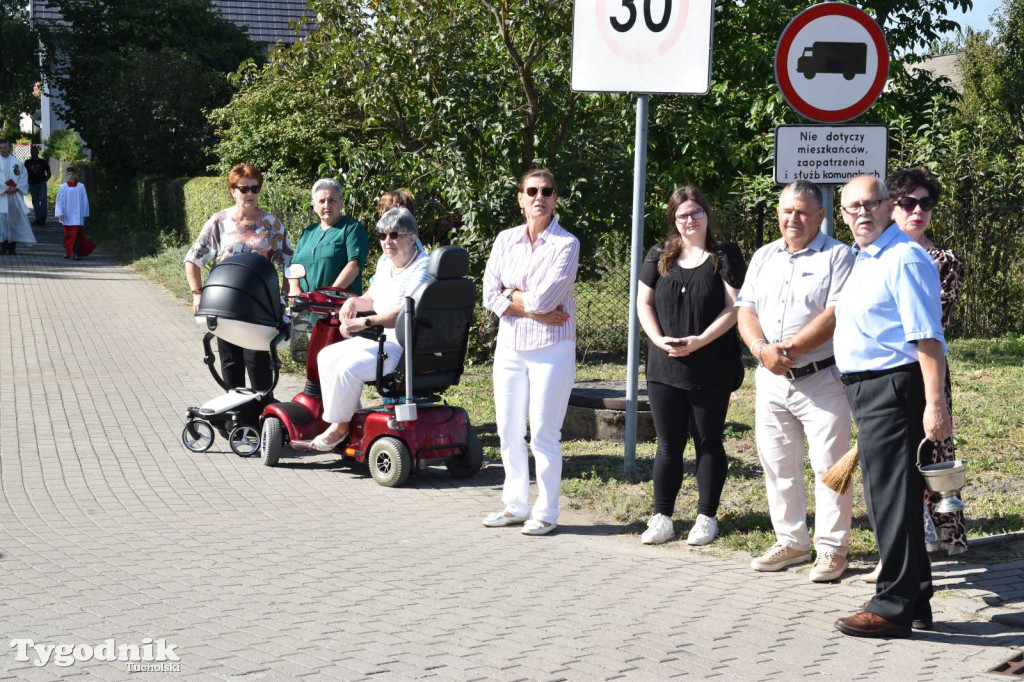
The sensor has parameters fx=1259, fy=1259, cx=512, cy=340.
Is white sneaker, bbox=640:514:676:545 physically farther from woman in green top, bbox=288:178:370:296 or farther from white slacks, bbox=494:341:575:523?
woman in green top, bbox=288:178:370:296

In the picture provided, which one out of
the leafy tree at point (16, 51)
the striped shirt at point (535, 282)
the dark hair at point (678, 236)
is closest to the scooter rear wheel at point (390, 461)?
the striped shirt at point (535, 282)

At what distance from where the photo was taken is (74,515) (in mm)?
7250

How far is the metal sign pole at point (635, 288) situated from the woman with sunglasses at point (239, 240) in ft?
9.03

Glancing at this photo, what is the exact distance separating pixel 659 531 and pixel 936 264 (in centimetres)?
203

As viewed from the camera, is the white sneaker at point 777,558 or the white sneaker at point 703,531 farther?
the white sneaker at point 703,531

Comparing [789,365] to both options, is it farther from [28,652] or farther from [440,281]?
[28,652]

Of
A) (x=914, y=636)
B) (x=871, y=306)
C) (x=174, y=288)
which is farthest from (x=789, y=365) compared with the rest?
(x=174, y=288)

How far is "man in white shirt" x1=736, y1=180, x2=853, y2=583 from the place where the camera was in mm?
6102

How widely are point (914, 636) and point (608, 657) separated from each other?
139 centimetres

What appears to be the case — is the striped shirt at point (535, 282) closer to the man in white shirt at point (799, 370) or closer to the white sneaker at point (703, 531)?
the man in white shirt at point (799, 370)

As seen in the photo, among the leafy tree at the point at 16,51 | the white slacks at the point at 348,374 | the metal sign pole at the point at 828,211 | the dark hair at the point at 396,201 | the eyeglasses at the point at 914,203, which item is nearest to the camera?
the eyeglasses at the point at 914,203

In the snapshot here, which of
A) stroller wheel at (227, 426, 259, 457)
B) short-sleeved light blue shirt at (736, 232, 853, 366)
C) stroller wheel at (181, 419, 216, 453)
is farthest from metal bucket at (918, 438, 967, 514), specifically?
stroller wheel at (181, 419, 216, 453)

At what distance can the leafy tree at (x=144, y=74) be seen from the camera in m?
29.3

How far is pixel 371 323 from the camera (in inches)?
326
